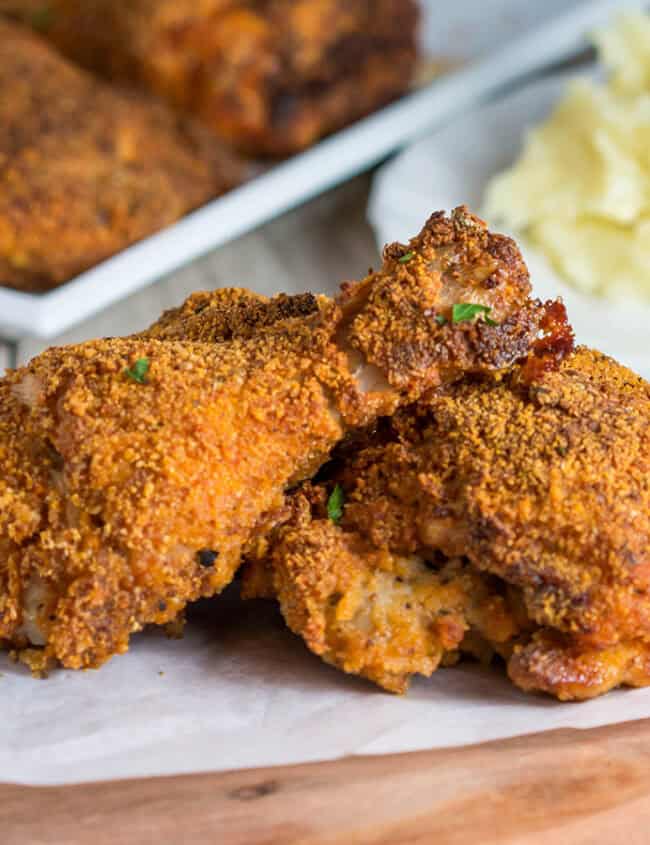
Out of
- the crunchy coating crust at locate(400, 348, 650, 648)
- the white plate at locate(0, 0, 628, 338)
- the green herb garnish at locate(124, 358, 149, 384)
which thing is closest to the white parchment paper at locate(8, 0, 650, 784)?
the crunchy coating crust at locate(400, 348, 650, 648)

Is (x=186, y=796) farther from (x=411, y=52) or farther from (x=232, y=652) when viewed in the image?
(x=411, y=52)

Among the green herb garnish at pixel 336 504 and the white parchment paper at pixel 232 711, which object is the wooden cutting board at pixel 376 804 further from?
the green herb garnish at pixel 336 504

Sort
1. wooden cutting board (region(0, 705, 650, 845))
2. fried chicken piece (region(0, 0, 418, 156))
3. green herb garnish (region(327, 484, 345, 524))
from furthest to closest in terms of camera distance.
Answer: fried chicken piece (region(0, 0, 418, 156)) < green herb garnish (region(327, 484, 345, 524)) < wooden cutting board (region(0, 705, 650, 845))

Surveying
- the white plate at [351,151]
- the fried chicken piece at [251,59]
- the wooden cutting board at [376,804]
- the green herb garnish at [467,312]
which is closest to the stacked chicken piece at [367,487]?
the green herb garnish at [467,312]

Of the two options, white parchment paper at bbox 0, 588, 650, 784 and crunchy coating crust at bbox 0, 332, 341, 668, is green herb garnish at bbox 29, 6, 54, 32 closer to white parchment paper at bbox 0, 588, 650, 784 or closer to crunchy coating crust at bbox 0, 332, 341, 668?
crunchy coating crust at bbox 0, 332, 341, 668

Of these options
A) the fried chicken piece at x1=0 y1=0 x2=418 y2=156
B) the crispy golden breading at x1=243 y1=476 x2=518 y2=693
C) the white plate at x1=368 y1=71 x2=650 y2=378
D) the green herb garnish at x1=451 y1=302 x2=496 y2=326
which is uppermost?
the fried chicken piece at x1=0 y1=0 x2=418 y2=156

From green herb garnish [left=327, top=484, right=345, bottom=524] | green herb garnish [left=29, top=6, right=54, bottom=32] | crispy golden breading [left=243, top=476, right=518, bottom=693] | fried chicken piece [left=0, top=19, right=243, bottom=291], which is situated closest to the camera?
crispy golden breading [left=243, top=476, right=518, bottom=693]
